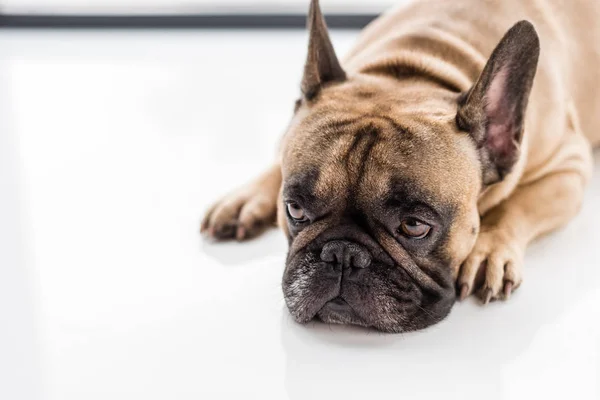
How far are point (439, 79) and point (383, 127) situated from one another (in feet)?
1.15

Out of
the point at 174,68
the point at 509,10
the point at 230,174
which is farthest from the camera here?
the point at 174,68

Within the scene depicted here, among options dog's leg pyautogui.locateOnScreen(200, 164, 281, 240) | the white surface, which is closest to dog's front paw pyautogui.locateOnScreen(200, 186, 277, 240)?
dog's leg pyautogui.locateOnScreen(200, 164, 281, 240)

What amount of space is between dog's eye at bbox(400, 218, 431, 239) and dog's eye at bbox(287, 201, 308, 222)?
238mm

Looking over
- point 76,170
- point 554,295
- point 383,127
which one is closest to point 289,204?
point 383,127

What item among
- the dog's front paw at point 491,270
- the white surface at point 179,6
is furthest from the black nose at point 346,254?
the white surface at point 179,6

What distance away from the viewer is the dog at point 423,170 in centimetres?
160

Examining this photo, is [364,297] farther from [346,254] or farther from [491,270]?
[491,270]

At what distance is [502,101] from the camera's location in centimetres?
172

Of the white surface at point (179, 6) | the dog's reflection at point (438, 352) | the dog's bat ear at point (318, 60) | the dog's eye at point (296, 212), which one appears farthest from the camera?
the white surface at point (179, 6)

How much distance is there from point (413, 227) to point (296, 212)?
279 mm

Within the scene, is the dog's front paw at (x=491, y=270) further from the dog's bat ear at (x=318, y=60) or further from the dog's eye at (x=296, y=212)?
the dog's bat ear at (x=318, y=60)

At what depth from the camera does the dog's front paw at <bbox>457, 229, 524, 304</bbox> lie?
176 cm

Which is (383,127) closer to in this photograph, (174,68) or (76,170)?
(76,170)

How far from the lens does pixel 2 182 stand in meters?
2.59
